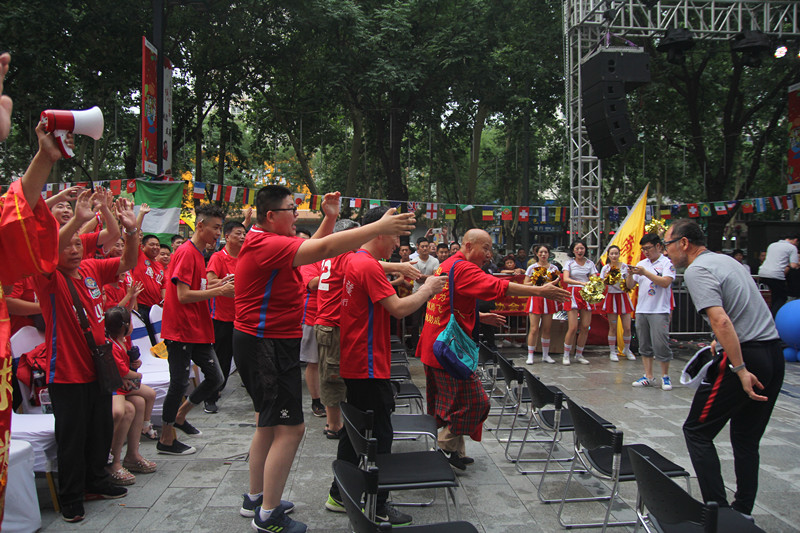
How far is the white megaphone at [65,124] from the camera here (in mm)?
2004

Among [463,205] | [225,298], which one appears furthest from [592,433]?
[463,205]

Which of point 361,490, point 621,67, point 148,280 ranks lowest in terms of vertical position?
point 361,490

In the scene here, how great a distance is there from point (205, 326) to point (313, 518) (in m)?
2.04

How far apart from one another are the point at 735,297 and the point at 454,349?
73.8 inches

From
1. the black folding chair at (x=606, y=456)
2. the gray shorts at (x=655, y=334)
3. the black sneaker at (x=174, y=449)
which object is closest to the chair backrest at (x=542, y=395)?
the black folding chair at (x=606, y=456)

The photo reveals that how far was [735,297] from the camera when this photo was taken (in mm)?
3572

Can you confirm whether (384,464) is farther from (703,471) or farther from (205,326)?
(205,326)

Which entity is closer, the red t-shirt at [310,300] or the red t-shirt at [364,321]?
the red t-shirt at [364,321]

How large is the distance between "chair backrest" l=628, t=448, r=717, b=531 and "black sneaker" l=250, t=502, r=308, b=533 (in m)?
1.97

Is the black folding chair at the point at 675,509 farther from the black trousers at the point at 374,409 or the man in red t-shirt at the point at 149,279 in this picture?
the man in red t-shirt at the point at 149,279

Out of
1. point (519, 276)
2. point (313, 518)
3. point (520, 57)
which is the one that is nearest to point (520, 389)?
point (313, 518)

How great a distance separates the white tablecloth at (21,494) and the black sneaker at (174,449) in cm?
140

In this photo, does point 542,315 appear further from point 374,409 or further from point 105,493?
point 105,493

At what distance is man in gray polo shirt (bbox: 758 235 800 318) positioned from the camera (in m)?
11.0
